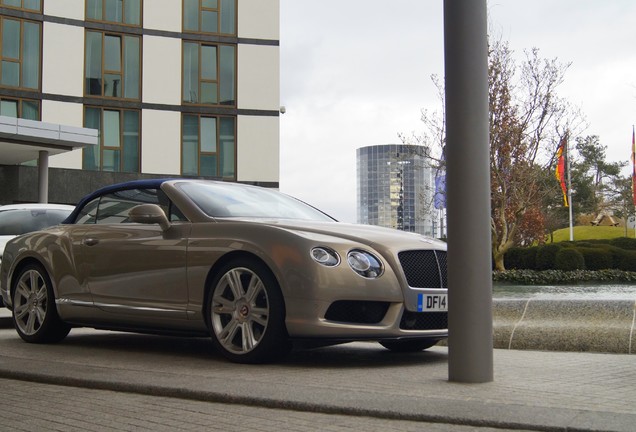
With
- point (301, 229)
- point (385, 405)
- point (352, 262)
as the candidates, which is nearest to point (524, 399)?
point (385, 405)

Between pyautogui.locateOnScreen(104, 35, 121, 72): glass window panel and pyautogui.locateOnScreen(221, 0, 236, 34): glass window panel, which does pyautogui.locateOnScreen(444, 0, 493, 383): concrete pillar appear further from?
pyautogui.locateOnScreen(221, 0, 236, 34): glass window panel

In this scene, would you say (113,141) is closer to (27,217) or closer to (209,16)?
(209,16)

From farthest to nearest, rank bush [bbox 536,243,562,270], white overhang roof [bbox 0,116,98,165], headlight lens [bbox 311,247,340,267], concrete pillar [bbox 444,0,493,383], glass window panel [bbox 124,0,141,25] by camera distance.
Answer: glass window panel [bbox 124,0,141,25]
bush [bbox 536,243,562,270]
white overhang roof [bbox 0,116,98,165]
headlight lens [bbox 311,247,340,267]
concrete pillar [bbox 444,0,493,383]

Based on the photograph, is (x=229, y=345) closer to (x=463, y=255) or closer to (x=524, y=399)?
(x=463, y=255)

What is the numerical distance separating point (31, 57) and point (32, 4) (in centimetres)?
206

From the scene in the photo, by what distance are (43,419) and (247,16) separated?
3384 centimetres

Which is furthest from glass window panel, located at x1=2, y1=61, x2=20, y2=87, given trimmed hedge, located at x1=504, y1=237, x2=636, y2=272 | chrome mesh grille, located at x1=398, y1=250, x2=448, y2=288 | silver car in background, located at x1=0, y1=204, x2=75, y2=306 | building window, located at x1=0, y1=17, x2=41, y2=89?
chrome mesh grille, located at x1=398, y1=250, x2=448, y2=288

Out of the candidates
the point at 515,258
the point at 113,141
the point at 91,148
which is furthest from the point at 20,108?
the point at 515,258

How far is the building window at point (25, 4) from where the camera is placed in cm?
3381

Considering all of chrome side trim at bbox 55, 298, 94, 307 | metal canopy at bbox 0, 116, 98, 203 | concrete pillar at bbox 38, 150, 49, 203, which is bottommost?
chrome side trim at bbox 55, 298, 94, 307

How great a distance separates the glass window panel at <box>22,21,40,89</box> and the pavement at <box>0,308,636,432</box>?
2835cm

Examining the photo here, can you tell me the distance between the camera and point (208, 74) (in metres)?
36.8

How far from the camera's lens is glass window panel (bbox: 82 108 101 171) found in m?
34.7

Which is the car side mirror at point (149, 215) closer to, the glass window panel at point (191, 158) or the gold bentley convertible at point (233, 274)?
the gold bentley convertible at point (233, 274)
